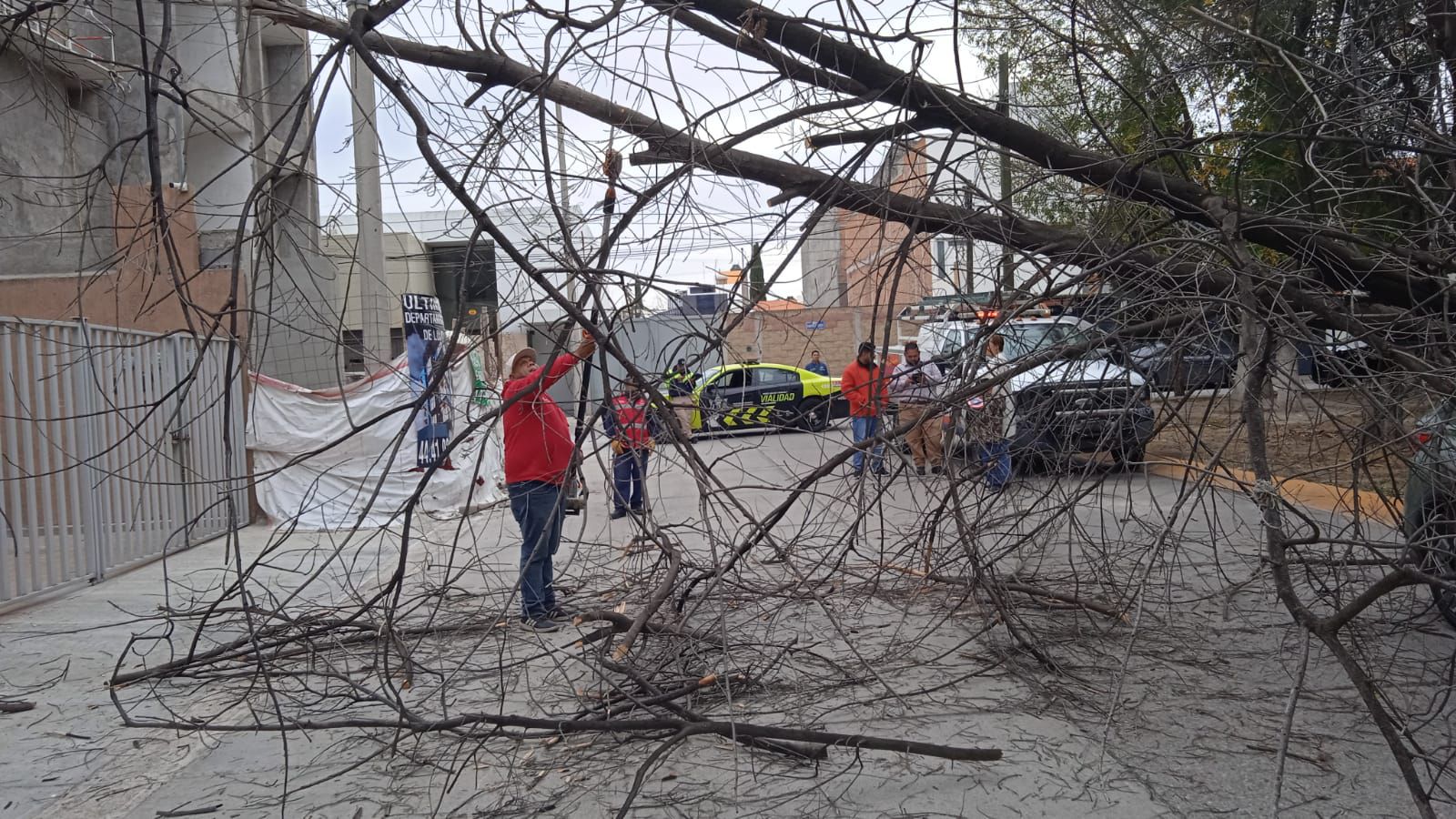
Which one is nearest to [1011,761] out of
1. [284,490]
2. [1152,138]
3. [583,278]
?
[583,278]

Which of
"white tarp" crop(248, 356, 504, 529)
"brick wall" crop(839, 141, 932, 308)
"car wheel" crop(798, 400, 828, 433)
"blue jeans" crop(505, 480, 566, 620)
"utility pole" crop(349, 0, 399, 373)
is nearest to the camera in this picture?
"car wheel" crop(798, 400, 828, 433)

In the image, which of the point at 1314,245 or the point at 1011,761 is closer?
the point at 1011,761

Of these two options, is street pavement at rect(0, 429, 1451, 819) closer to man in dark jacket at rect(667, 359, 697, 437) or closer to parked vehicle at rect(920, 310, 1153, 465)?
parked vehicle at rect(920, 310, 1153, 465)

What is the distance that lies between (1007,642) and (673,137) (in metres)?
3.28

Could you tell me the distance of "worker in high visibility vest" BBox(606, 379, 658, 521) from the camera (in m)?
3.96

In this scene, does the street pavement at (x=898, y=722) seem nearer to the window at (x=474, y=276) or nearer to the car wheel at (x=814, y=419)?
the car wheel at (x=814, y=419)

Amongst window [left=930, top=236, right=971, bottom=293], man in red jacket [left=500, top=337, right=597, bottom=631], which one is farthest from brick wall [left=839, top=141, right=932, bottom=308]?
man in red jacket [left=500, top=337, right=597, bottom=631]

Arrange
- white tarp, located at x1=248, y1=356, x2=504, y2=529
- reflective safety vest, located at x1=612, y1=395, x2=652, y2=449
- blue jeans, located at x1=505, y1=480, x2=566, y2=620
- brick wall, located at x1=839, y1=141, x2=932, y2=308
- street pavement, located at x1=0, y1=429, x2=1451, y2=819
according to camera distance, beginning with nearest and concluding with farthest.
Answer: street pavement, located at x1=0, y1=429, x2=1451, y2=819
reflective safety vest, located at x1=612, y1=395, x2=652, y2=449
brick wall, located at x1=839, y1=141, x2=932, y2=308
blue jeans, located at x1=505, y1=480, x2=566, y2=620
white tarp, located at x1=248, y1=356, x2=504, y2=529

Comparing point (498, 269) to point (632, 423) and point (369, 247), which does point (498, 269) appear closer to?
point (632, 423)

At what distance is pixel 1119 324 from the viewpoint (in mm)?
4383

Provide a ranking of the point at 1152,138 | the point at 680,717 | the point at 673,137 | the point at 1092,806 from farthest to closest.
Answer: the point at 1152,138, the point at 673,137, the point at 680,717, the point at 1092,806

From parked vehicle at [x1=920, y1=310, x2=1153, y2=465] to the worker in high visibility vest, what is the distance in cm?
155

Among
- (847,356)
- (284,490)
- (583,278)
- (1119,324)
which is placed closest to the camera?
(583,278)

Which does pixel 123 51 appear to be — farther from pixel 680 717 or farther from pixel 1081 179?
pixel 1081 179
